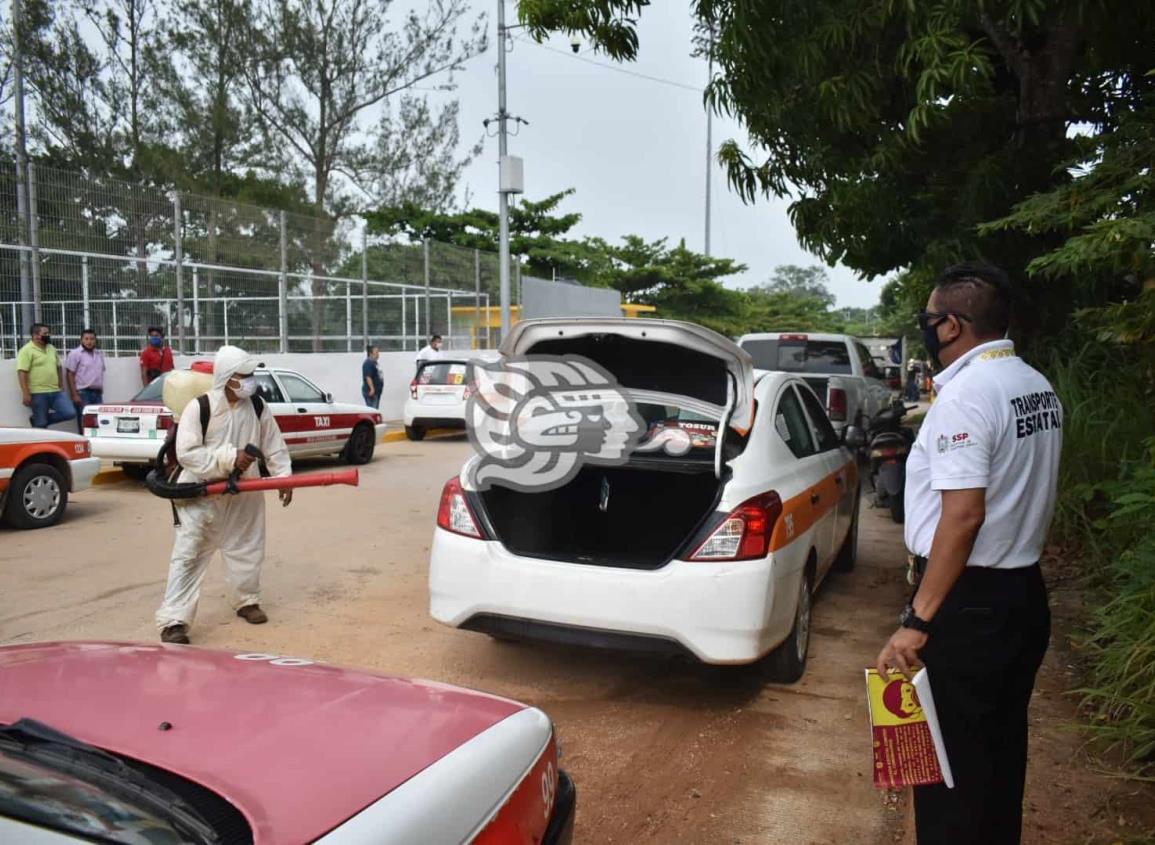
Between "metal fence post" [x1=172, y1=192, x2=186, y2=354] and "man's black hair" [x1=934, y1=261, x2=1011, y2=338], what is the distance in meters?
14.1

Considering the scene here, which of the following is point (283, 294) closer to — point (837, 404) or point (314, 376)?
point (314, 376)

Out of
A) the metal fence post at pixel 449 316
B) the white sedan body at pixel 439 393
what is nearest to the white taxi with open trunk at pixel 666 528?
the white sedan body at pixel 439 393

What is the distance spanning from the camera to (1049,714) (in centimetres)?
430

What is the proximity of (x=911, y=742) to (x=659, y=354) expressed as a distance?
10.3 ft

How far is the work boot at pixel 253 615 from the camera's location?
566cm

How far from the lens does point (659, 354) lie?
525cm

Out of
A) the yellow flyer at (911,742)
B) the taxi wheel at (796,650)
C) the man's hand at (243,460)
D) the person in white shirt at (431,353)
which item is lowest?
the taxi wheel at (796,650)

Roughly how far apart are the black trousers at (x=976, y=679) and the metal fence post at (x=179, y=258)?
14450 mm

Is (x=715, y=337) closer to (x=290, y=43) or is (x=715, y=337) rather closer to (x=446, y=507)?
(x=446, y=507)

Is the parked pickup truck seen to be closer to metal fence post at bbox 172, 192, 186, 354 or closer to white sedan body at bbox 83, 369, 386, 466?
white sedan body at bbox 83, 369, 386, 466

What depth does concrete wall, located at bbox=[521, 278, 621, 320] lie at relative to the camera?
27.9 meters

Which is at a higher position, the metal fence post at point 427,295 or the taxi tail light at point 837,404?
the metal fence post at point 427,295

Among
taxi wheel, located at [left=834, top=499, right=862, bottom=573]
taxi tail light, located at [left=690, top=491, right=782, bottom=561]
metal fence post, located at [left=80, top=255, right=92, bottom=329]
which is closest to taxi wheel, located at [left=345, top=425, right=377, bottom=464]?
metal fence post, located at [left=80, top=255, right=92, bottom=329]

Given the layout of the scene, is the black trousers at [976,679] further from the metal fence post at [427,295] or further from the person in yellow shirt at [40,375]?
the metal fence post at [427,295]
